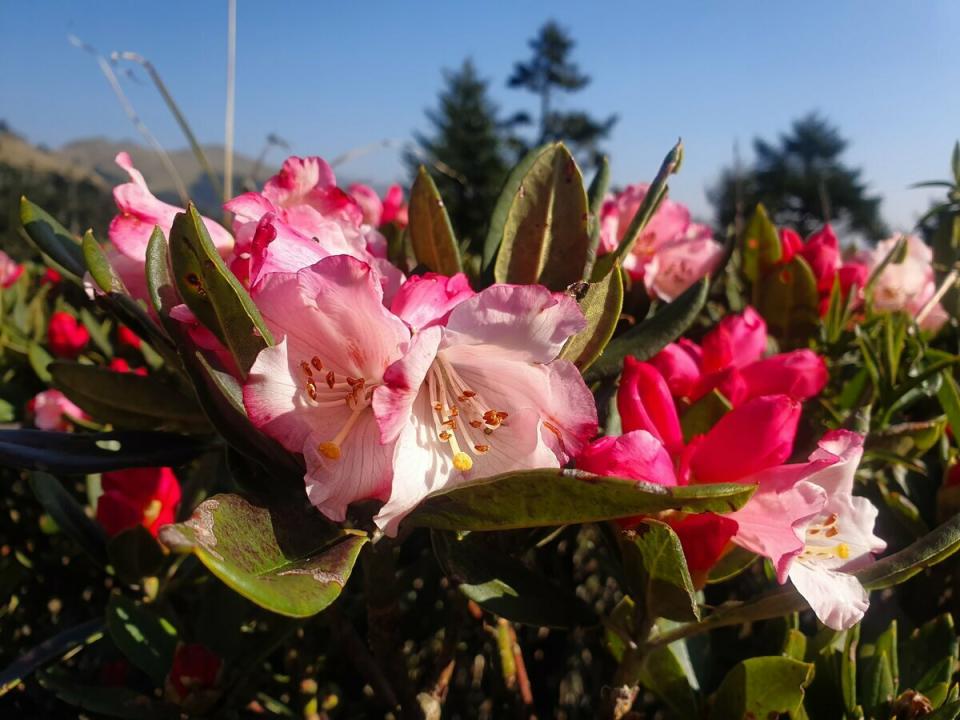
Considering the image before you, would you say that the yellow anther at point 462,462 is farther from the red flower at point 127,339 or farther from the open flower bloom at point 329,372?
the red flower at point 127,339

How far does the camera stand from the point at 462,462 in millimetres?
586

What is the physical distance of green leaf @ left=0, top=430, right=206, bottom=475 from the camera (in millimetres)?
687

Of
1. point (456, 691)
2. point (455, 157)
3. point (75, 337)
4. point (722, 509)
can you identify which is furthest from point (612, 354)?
point (455, 157)

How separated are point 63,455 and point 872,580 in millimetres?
769

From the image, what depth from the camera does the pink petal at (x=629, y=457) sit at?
58 cm

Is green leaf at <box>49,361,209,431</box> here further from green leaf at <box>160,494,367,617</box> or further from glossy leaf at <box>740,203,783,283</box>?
glossy leaf at <box>740,203,783,283</box>

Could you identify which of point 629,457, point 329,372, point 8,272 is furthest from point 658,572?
point 8,272

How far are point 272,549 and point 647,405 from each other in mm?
359

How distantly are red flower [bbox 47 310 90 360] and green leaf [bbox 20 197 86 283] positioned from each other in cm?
90

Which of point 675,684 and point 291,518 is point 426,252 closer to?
point 291,518

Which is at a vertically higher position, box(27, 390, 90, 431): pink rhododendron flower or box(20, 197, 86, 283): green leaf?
box(20, 197, 86, 283): green leaf

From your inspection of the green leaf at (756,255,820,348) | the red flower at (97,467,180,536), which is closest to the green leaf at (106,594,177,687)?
the red flower at (97,467,180,536)

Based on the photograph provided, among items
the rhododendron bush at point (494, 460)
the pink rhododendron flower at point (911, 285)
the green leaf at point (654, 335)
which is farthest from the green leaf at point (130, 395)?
the pink rhododendron flower at point (911, 285)

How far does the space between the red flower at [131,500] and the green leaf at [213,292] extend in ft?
1.87
